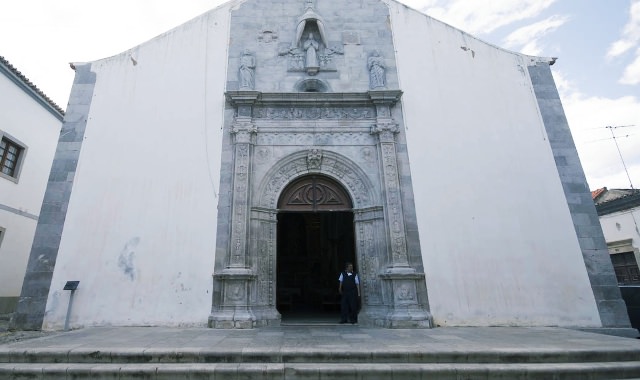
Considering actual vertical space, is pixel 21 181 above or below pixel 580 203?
above

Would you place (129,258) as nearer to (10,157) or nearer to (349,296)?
(349,296)

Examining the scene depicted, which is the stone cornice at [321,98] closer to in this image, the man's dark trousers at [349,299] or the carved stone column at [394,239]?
the carved stone column at [394,239]

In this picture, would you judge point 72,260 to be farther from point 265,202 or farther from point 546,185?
point 546,185

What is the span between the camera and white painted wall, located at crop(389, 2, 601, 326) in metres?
7.25

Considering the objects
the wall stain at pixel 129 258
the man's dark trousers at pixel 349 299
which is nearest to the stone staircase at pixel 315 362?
the wall stain at pixel 129 258

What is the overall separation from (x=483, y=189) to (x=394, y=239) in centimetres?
259

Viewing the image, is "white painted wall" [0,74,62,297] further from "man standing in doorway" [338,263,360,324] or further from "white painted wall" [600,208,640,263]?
"white painted wall" [600,208,640,263]

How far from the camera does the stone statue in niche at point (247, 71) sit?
27.8ft

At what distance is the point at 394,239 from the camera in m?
7.48

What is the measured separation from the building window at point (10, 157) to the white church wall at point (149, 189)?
5.46m

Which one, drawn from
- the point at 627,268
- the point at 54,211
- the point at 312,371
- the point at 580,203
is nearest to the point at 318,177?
the point at 312,371

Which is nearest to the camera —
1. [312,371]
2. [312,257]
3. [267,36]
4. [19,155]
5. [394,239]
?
[312,371]

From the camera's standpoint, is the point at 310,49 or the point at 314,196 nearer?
the point at 314,196

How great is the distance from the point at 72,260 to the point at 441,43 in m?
10.6
